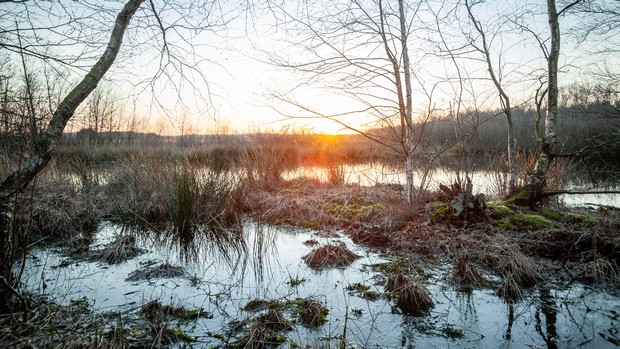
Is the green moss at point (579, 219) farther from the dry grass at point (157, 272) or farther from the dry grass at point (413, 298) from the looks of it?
the dry grass at point (157, 272)

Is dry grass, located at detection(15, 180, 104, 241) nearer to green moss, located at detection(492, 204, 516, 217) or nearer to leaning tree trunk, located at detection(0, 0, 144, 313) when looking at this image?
leaning tree trunk, located at detection(0, 0, 144, 313)

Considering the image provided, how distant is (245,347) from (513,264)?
3.07 meters

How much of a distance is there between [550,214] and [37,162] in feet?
23.5

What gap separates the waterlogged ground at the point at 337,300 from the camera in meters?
2.84

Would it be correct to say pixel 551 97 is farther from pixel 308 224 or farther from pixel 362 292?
pixel 362 292

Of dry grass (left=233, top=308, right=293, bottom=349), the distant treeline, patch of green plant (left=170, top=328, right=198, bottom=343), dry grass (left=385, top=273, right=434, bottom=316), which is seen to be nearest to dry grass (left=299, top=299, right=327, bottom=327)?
dry grass (left=233, top=308, right=293, bottom=349)

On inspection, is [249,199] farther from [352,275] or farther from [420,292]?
[420,292]

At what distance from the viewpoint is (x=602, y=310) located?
321cm

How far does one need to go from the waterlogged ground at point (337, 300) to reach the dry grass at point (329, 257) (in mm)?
A: 133

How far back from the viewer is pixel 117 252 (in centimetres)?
479

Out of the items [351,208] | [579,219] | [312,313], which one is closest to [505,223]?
[579,219]

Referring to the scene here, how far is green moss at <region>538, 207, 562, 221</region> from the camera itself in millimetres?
5745

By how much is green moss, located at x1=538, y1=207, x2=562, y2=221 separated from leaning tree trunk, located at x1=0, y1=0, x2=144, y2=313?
6.77 meters

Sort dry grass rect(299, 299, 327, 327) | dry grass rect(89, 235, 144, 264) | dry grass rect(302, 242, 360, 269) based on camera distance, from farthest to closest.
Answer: dry grass rect(89, 235, 144, 264), dry grass rect(302, 242, 360, 269), dry grass rect(299, 299, 327, 327)
